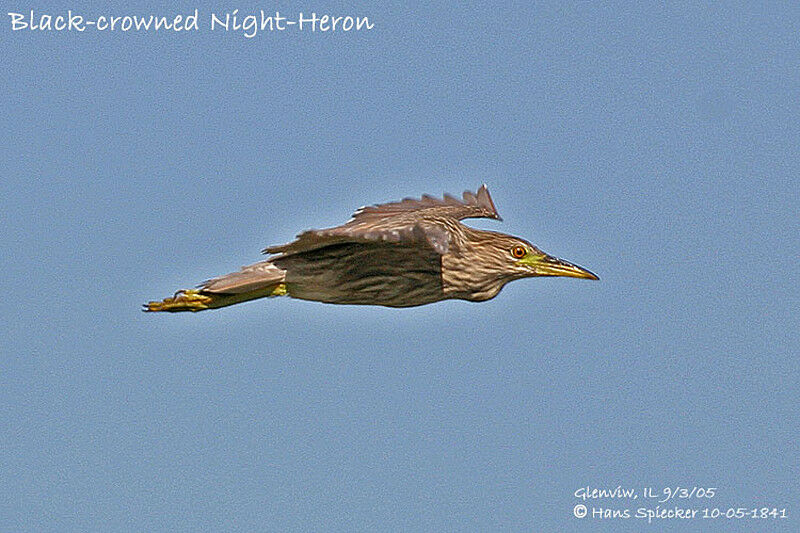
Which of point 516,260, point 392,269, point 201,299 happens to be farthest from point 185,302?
point 516,260

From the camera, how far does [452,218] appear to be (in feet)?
52.2

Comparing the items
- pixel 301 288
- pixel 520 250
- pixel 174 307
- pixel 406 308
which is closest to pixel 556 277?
pixel 520 250

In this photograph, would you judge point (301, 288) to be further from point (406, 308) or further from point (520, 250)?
point (520, 250)

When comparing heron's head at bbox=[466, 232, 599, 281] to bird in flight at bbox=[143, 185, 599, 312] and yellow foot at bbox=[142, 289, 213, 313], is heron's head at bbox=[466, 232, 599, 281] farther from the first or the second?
yellow foot at bbox=[142, 289, 213, 313]

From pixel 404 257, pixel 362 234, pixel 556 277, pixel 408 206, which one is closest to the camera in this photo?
pixel 362 234

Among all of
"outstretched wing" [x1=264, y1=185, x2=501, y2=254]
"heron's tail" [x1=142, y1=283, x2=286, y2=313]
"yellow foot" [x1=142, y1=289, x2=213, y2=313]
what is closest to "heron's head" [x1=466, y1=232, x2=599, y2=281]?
"outstretched wing" [x1=264, y1=185, x2=501, y2=254]

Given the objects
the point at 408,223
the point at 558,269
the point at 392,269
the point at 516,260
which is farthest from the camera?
the point at 558,269

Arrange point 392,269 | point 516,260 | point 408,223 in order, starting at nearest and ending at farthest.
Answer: point 392,269
point 408,223
point 516,260

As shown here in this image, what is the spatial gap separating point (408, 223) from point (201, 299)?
2.36 m

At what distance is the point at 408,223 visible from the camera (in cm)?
1460

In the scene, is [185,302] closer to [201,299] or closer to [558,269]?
[201,299]

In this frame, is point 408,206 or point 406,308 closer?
point 406,308

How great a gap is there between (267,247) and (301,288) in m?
1.26

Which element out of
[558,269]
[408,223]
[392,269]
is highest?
[408,223]
